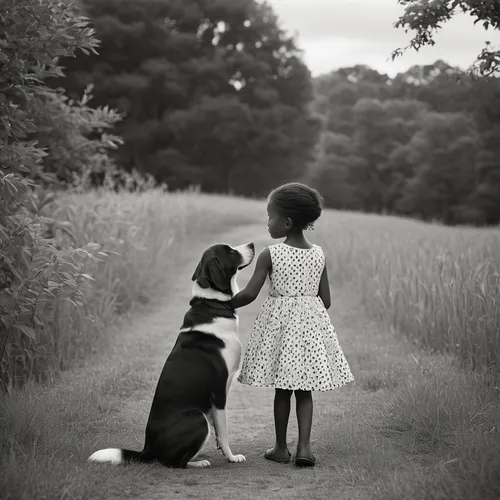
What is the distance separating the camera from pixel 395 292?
8438 millimetres

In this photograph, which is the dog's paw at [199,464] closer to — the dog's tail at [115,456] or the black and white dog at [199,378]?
the black and white dog at [199,378]

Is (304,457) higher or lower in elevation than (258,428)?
higher

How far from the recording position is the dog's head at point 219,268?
4402 millimetres

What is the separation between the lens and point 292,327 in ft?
14.7

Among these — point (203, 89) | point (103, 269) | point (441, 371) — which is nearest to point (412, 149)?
point (203, 89)

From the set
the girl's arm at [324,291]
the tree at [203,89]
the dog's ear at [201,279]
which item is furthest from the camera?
the tree at [203,89]

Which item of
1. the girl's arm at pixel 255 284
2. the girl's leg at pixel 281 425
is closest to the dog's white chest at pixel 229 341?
the girl's arm at pixel 255 284

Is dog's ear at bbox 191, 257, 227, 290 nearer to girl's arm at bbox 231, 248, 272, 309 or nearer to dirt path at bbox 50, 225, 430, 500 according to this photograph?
girl's arm at bbox 231, 248, 272, 309

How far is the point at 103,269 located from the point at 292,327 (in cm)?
536

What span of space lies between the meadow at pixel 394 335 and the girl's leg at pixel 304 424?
61 centimetres

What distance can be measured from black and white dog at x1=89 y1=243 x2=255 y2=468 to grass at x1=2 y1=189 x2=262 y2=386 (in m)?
1.43

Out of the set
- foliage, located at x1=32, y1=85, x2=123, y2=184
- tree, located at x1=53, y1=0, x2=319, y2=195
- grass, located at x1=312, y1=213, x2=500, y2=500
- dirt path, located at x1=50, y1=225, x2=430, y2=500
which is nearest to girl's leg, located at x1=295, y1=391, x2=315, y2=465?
dirt path, located at x1=50, y1=225, x2=430, y2=500

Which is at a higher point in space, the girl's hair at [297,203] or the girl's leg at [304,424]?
the girl's hair at [297,203]

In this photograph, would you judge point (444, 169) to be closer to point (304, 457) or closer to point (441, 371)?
point (441, 371)
